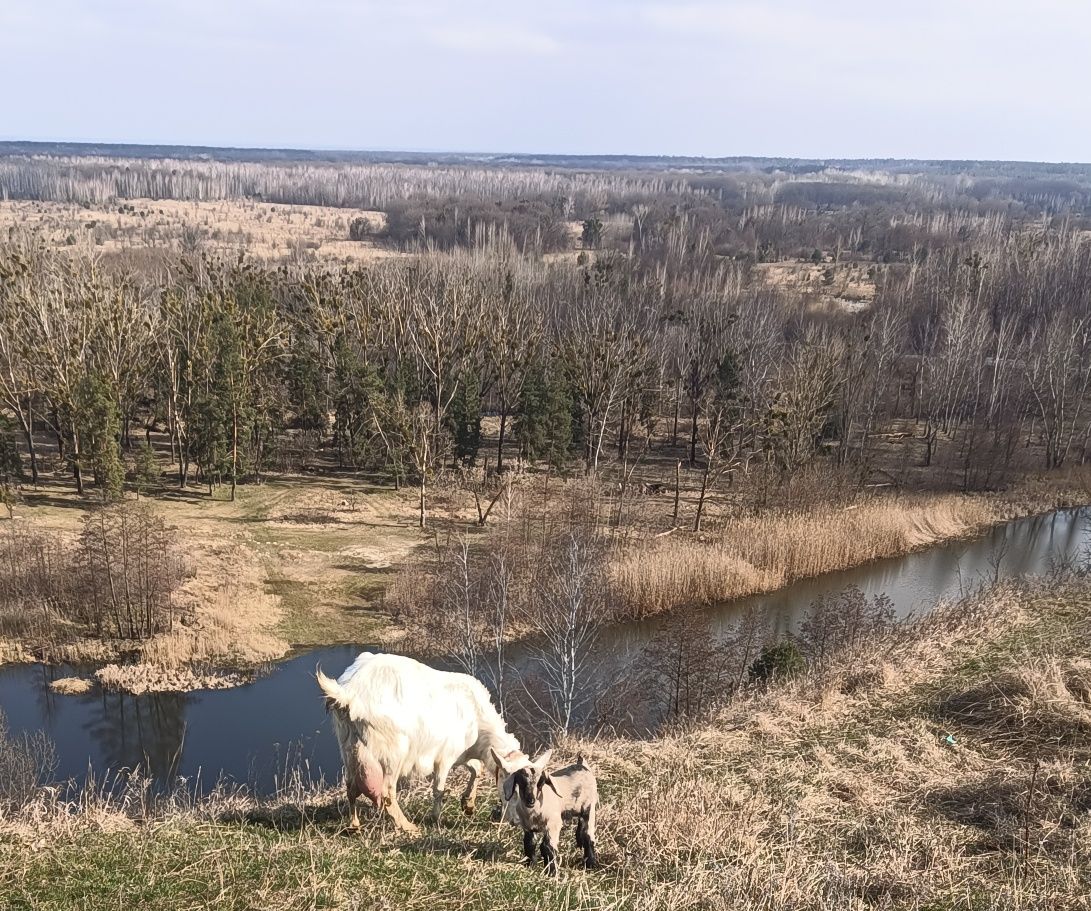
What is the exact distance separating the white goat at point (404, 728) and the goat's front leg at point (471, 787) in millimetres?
11

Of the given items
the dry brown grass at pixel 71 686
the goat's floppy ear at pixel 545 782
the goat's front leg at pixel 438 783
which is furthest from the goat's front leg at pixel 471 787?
the dry brown grass at pixel 71 686

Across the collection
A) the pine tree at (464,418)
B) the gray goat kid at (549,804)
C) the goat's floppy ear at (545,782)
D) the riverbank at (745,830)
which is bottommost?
the pine tree at (464,418)

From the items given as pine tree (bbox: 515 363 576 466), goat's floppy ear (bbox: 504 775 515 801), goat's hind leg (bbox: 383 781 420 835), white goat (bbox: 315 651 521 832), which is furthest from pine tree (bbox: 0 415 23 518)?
goat's floppy ear (bbox: 504 775 515 801)

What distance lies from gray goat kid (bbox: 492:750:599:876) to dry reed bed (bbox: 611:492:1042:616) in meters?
17.1

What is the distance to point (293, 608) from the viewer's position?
24453 millimetres

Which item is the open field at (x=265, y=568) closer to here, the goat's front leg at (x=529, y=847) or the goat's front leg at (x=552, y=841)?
the goat's front leg at (x=529, y=847)

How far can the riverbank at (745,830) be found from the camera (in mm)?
6500

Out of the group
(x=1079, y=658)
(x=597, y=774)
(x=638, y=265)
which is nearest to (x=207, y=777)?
(x=597, y=774)

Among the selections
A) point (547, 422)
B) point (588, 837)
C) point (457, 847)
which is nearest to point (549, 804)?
point (588, 837)

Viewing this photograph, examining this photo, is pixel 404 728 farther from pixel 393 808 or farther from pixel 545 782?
pixel 545 782

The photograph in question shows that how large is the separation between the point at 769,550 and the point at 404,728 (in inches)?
824

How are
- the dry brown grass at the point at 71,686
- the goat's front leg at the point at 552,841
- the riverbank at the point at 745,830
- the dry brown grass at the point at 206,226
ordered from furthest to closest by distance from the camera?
the dry brown grass at the point at 206,226, the dry brown grass at the point at 71,686, the goat's front leg at the point at 552,841, the riverbank at the point at 745,830

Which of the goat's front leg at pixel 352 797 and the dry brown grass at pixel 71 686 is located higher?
the goat's front leg at pixel 352 797

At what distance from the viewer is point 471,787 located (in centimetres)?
878
